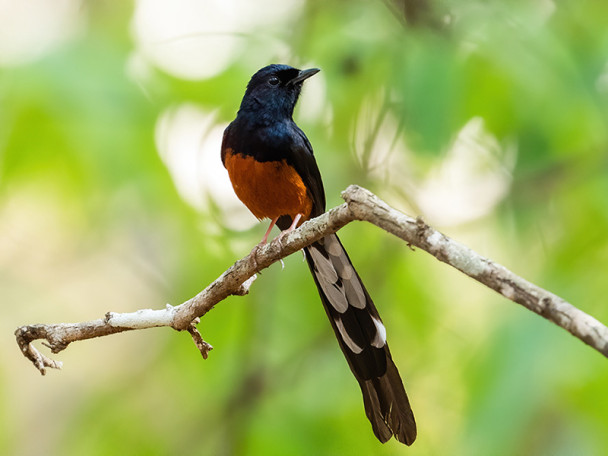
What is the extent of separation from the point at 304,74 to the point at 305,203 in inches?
27.9

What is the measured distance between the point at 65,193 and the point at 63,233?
2.20m

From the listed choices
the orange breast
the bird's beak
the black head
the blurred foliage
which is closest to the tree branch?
the orange breast

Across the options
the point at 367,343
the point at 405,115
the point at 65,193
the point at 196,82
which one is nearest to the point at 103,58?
the point at 196,82

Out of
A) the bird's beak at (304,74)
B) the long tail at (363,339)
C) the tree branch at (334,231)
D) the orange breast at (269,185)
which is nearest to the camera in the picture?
the tree branch at (334,231)

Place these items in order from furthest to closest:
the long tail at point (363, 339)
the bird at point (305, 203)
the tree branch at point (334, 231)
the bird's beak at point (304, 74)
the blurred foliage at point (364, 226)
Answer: the bird's beak at point (304, 74) < the bird at point (305, 203) < the long tail at point (363, 339) < the blurred foliage at point (364, 226) < the tree branch at point (334, 231)

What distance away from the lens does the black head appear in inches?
143

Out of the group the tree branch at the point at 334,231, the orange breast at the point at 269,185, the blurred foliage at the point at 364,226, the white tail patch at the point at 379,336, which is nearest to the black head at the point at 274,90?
the blurred foliage at the point at 364,226

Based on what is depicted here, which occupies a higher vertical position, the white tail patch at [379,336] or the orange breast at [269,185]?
the orange breast at [269,185]

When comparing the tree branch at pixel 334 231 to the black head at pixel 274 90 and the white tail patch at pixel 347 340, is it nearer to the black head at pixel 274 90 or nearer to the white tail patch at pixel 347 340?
the white tail patch at pixel 347 340

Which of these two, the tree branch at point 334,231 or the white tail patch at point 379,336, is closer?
the tree branch at point 334,231

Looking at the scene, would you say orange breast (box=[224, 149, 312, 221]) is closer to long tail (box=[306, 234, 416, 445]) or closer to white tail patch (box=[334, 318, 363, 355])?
long tail (box=[306, 234, 416, 445])

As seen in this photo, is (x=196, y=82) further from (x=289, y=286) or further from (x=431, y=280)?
(x=431, y=280)

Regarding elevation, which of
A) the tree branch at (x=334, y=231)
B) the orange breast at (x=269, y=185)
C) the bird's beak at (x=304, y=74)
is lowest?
the tree branch at (x=334, y=231)

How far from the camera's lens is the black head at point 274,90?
364 cm
